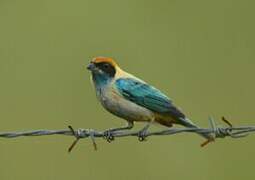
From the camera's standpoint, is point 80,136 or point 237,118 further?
point 237,118

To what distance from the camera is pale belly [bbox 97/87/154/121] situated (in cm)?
796

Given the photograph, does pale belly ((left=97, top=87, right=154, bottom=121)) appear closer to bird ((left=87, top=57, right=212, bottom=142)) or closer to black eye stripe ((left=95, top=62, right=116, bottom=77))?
bird ((left=87, top=57, right=212, bottom=142))

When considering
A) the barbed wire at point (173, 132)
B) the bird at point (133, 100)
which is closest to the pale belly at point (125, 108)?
the bird at point (133, 100)

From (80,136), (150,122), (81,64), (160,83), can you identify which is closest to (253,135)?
(160,83)

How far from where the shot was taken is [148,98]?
26.2ft

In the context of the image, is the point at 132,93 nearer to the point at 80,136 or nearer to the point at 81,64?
the point at 80,136

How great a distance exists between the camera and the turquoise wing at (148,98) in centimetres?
792

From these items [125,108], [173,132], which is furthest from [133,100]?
[173,132]

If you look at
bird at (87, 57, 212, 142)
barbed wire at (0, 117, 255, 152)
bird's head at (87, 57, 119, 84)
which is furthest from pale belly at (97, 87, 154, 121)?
barbed wire at (0, 117, 255, 152)

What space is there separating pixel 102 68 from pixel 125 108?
379mm

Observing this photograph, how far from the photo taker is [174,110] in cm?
791

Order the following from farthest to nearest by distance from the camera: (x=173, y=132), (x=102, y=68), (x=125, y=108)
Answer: (x=102, y=68) → (x=125, y=108) → (x=173, y=132)

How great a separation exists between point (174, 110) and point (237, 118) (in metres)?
3.61

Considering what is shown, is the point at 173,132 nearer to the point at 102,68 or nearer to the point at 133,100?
the point at 133,100
